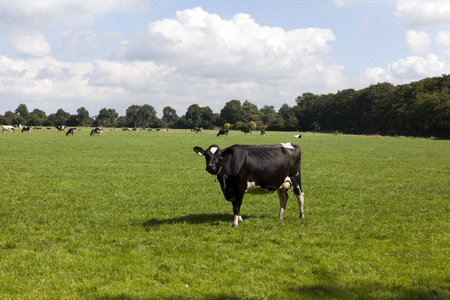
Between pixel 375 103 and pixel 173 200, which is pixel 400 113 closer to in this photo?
pixel 375 103

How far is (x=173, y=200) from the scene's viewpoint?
42.3 feet

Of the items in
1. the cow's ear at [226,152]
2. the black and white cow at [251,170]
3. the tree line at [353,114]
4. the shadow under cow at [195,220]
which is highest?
the tree line at [353,114]

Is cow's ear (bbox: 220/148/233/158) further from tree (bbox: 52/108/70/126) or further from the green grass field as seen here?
tree (bbox: 52/108/70/126)

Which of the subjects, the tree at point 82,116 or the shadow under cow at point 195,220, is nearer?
the shadow under cow at point 195,220

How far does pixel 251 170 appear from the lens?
32.3 feet

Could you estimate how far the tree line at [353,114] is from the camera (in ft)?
300

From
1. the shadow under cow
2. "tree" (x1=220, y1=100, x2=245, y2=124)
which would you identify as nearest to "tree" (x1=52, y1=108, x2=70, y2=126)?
"tree" (x1=220, y1=100, x2=245, y2=124)

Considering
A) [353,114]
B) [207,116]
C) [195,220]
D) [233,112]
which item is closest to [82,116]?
[207,116]

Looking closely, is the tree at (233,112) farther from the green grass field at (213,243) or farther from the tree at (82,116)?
the green grass field at (213,243)

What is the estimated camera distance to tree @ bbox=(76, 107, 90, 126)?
17945 cm

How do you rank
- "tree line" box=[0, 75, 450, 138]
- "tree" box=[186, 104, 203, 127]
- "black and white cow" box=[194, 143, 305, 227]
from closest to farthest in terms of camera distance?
"black and white cow" box=[194, 143, 305, 227]
"tree line" box=[0, 75, 450, 138]
"tree" box=[186, 104, 203, 127]

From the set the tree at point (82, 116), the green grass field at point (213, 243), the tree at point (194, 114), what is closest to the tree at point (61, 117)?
the tree at point (82, 116)

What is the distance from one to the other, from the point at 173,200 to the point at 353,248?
7.07 metres

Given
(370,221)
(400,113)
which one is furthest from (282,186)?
(400,113)
